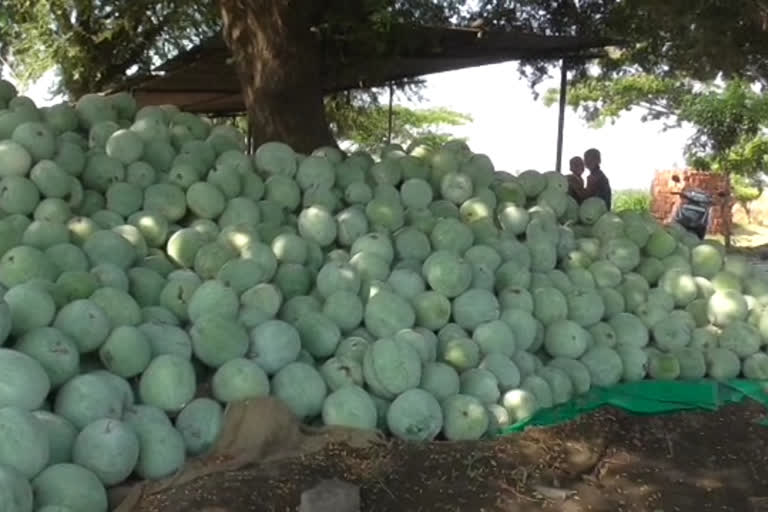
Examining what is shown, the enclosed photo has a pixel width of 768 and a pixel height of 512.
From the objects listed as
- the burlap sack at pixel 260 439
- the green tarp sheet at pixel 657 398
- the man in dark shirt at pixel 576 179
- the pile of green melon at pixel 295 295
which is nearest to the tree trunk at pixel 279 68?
the pile of green melon at pixel 295 295

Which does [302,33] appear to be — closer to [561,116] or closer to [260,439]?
[260,439]

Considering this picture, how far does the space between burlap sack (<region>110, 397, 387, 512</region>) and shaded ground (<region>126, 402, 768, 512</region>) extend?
0.05m

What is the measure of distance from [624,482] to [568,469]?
0.78ft

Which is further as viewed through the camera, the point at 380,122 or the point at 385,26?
the point at 380,122

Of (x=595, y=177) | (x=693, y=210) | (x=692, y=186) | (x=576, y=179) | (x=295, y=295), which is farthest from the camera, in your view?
(x=692, y=186)

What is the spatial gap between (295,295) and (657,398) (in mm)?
1925

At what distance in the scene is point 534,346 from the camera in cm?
434

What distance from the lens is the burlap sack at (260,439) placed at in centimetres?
313

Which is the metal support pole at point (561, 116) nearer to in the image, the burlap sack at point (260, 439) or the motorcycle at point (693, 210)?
the motorcycle at point (693, 210)

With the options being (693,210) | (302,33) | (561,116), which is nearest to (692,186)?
(693,210)

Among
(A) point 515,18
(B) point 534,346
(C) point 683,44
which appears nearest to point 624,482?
(B) point 534,346

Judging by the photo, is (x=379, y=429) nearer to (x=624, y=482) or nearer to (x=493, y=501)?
(x=493, y=501)

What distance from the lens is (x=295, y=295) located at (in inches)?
160

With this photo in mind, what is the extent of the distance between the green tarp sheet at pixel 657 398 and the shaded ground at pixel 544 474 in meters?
0.07
